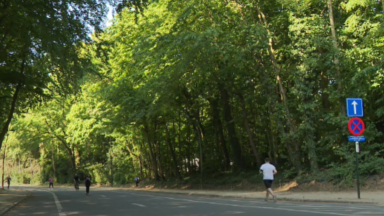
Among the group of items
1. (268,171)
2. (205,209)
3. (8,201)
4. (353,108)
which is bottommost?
(8,201)

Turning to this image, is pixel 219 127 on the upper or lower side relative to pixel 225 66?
lower

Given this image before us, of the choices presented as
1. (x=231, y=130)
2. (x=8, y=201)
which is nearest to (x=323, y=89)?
(x=231, y=130)

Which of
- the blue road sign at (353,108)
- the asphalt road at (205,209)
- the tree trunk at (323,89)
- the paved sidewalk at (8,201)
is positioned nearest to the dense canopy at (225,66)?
the tree trunk at (323,89)

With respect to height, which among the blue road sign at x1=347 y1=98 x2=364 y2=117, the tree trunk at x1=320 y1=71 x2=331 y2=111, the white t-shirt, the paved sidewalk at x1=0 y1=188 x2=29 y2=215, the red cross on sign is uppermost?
the tree trunk at x1=320 y1=71 x2=331 y2=111

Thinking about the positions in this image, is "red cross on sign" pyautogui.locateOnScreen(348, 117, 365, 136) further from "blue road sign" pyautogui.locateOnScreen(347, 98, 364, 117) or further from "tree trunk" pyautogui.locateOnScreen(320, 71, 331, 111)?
"tree trunk" pyautogui.locateOnScreen(320, 71, 331, 111)

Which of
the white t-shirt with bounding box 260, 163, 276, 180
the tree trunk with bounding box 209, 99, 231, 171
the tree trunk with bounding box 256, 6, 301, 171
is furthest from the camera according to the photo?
the tree trunk with bounding box 209, 99, 231, 171

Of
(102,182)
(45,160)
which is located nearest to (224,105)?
(102,182)

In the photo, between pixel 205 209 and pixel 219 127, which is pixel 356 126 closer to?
pixel 205 209

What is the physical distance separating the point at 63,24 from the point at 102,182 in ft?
168

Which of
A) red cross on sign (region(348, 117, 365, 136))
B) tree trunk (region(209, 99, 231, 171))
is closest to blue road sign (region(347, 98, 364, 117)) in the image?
red cross on sign (region(348, 117, 365, 136))

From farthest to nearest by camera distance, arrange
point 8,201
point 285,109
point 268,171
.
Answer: point 285,109
point 8,201
point 268,171

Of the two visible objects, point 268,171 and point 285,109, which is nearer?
point 268,171

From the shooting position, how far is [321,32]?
76.1ft

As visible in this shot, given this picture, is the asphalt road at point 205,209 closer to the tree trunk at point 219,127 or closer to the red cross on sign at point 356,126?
the red cross on sign at point 356,126
